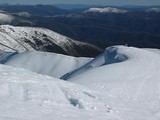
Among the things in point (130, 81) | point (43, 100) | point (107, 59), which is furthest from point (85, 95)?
point (107, 59)

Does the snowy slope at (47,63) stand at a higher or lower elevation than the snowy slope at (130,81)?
lower

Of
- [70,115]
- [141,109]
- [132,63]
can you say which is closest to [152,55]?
[132,63]

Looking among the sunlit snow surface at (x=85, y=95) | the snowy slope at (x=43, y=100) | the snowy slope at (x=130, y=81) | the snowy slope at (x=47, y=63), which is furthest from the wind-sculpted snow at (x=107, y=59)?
the snowy slope at (x=43, y=100)

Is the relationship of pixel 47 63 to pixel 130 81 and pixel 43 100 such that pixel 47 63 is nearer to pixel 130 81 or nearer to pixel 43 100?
pixel 130 81

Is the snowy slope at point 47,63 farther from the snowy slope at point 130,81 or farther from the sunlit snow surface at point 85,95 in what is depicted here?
the sunlit snow surface at point 85,95

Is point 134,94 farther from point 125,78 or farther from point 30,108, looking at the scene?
point 30,108

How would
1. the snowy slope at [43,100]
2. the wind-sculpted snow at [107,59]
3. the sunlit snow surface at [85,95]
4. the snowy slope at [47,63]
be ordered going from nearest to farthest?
the snowy slope at [43,100] < the sunlit snow surface at [85,95] < the wind-sculpted snow at [107,59] < the snowy slope at [47,63]
